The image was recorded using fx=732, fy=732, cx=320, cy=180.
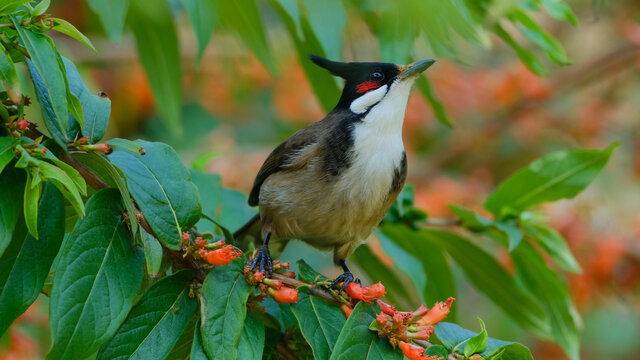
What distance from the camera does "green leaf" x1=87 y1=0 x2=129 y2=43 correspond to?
1.85 m

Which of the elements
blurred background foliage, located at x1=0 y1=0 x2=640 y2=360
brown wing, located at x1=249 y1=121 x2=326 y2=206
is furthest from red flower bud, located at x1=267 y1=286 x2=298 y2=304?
blurred background foliage, located at x1=0 y1=0 x2=640 y2=360

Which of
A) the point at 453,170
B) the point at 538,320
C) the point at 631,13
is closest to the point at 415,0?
the point at 538,320

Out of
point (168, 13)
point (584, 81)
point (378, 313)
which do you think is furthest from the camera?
point (584, 81)

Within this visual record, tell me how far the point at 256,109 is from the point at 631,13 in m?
3.22

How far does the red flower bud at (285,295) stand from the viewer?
60.2 inches

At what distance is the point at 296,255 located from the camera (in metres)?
5.30

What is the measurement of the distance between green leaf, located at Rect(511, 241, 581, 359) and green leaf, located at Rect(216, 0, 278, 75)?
1.09m

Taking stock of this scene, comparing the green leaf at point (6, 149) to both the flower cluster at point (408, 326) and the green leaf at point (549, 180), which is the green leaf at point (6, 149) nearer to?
the flower cluster at point (408, 326)

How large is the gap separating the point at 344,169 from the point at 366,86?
1.24 ft

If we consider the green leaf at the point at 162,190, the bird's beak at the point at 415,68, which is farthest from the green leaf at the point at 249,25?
the green leaf at the point at 162,190

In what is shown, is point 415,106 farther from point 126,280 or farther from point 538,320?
point 126,280

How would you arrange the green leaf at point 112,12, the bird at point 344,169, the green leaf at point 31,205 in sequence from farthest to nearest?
the bird at point 344,169, the green leaf at point 112,12, the green leaf at point 31,205

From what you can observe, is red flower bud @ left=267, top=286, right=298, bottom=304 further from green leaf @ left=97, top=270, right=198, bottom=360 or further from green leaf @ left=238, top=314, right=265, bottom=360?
green leaf @ left=97, top=270, right=198, bottom=360

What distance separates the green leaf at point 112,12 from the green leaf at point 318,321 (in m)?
0.83
